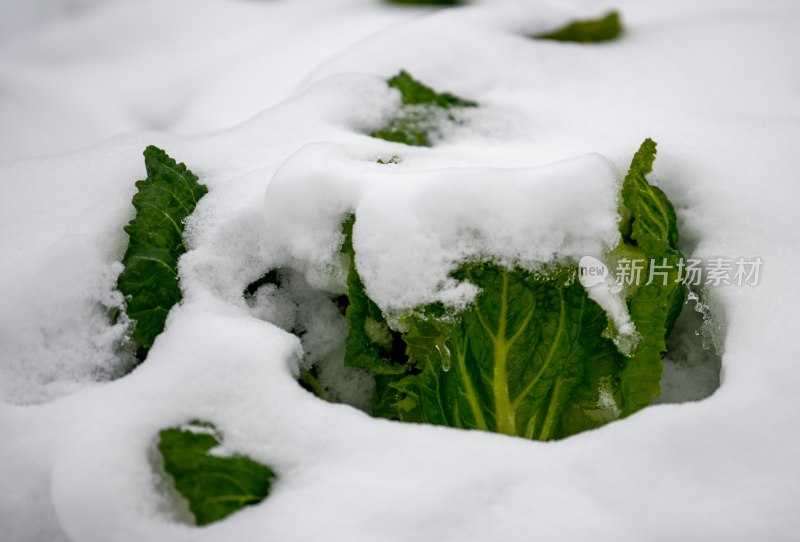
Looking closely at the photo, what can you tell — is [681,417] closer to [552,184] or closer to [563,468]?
[563,468]

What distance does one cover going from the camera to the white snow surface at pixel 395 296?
0.97 metres

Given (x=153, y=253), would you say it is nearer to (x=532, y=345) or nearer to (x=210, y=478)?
(x=210, y=478)

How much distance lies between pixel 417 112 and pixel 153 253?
87 centimetres

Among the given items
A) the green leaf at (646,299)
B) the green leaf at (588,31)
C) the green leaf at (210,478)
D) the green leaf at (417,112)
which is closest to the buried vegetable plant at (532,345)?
the green leaf at (646,299)

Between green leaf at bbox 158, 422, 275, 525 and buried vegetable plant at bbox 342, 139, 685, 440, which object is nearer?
green leaf at bbox 158, 422, 275, 525

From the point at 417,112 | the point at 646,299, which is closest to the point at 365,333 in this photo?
the point at 646,299

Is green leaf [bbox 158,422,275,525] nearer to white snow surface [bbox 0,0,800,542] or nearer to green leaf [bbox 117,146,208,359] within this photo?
white snow surface [bbox 0,0,800,542]

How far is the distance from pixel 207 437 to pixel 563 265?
0.71 meters

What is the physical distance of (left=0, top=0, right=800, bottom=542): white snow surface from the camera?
97cm

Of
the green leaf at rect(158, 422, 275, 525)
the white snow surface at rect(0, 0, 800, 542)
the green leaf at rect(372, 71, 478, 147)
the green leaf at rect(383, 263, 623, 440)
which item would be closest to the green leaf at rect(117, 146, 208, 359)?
the white snow surface at rect(0, 0, 800, 542)

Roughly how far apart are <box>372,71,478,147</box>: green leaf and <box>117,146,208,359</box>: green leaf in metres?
0.60

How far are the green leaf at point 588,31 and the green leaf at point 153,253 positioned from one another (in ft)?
5.18

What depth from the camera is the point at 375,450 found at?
104cm

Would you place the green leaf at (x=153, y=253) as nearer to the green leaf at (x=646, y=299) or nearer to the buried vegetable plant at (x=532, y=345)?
the buried vegetable plant at (x=532, y=345)
